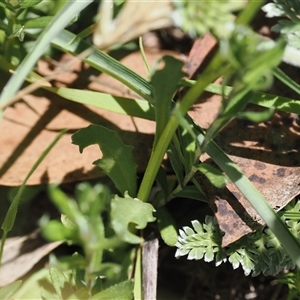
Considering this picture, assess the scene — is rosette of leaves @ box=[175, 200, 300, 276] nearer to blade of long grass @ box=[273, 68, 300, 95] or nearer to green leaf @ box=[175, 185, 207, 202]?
green leaf @ box=[175, 185, 207, 202]

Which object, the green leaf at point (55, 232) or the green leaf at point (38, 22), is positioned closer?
the green leaf at point (55, 232)

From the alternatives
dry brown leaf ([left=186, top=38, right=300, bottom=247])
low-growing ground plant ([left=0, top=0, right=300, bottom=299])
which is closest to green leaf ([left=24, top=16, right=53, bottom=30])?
low-growing ground plant ([left=0, top=0, right=300, bottom=299])

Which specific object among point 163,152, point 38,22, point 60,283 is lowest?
point 60,283

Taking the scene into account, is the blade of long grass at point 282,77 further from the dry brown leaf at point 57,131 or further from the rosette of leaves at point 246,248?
the dry brown leaf at point 57,131

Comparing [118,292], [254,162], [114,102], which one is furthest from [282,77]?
[118,292]

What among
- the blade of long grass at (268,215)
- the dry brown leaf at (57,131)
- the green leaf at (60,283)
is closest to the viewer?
the blade of long grass at (268,215)

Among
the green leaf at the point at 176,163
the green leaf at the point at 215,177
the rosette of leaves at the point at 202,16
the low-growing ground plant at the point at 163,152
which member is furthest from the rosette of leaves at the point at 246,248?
the rosette of leaves at the point at 202,16

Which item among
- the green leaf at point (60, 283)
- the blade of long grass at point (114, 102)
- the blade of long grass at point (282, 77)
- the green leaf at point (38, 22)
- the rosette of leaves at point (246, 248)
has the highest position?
the blade of long grass at point (282, 77)

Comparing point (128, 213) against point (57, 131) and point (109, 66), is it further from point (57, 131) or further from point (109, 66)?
point (57, 131)
